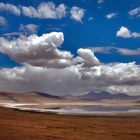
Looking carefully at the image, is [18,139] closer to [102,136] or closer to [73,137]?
[73,137]

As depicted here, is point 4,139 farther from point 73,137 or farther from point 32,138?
point 73,137

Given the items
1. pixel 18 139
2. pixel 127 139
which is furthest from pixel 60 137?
pixel 127 139

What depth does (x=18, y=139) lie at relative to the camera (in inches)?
829

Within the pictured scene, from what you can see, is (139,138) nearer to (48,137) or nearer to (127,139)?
(127,139)

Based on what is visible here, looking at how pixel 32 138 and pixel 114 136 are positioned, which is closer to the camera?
pixel 32 138

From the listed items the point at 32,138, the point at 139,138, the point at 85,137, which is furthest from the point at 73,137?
the point at 139,138

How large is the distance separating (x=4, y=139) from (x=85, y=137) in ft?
A: 17.9

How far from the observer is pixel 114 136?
2394cm

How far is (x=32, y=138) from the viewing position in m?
21.6

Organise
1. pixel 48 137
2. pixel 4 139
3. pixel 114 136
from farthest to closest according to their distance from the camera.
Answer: pixel 114 136, pixel 48 137, pixel 4 139

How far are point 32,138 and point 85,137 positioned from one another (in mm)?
3680

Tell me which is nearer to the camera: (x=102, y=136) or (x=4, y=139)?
(x=4, y=139)

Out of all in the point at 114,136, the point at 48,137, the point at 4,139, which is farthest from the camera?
the point at 114,136

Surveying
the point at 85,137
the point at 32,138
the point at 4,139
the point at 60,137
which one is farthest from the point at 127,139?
the point at 4,139
